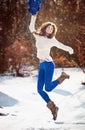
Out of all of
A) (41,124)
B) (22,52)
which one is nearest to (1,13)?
(22,52)

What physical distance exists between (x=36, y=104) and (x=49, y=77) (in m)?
0.24

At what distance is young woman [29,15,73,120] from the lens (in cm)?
287

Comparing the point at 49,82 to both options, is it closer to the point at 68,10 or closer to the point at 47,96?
the point at 47,96

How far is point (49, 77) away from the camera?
2.89 meters

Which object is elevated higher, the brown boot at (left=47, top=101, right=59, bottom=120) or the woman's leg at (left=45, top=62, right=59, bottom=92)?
the woman's leg at (left=45, top=62, right=59, bottom=92)

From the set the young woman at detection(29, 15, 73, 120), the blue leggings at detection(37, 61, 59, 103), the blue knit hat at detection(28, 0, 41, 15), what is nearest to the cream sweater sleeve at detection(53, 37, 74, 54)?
the young woman at detection(29, 15, 73, 120)

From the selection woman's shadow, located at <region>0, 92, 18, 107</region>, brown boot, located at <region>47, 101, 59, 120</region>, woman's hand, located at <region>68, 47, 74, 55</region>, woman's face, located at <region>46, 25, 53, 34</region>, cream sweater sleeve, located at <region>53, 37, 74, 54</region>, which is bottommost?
brown boot, located at <region>47, 101, 59, 120</region>

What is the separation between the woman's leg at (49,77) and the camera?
2891 mm

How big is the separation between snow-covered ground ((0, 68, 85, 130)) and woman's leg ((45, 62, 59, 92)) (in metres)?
0.03

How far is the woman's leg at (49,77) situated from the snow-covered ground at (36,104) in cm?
3

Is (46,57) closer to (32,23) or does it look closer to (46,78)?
(46,78)

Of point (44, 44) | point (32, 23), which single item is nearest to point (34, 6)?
point (32, 23)

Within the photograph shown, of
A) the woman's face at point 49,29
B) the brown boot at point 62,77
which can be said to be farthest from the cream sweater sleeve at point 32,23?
the brown boot at point 62,77

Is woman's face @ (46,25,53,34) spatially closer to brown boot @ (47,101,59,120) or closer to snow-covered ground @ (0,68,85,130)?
snow-covered ground @ (0,68,85,130)
